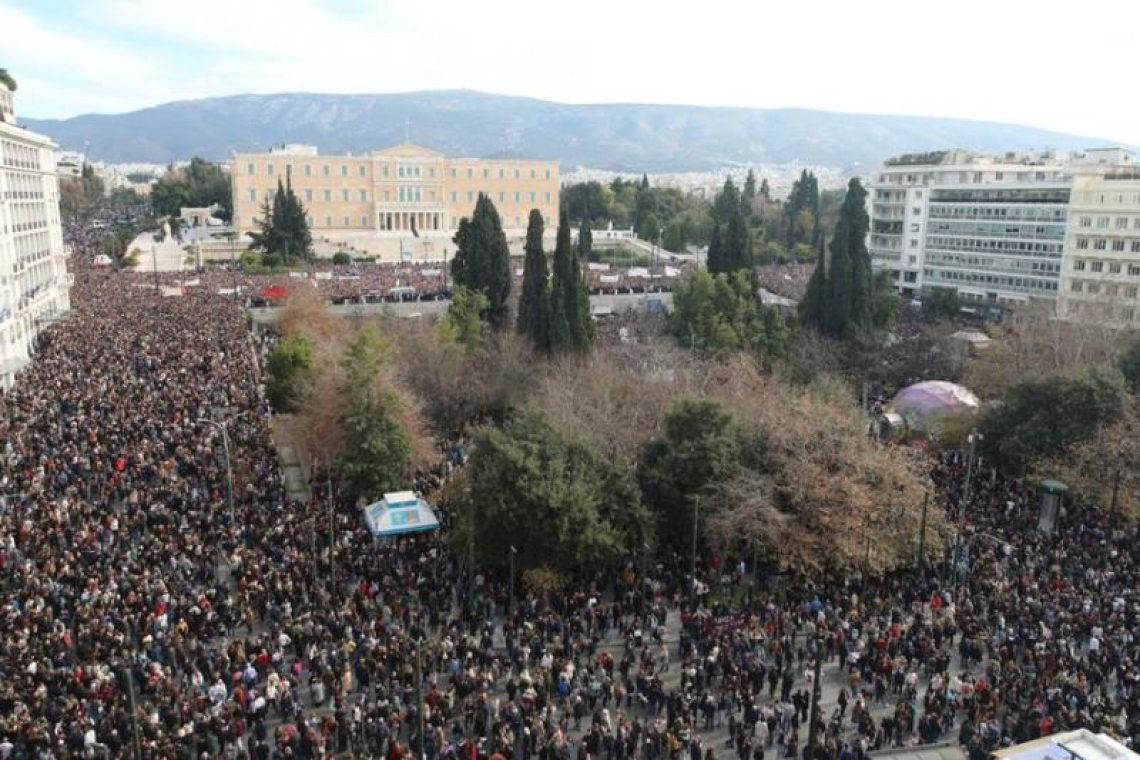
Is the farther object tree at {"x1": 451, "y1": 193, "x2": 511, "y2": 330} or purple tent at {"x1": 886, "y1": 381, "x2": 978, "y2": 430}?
tree at {"x1": 451, "y1": 193, "x2": 511, "y2": 330}

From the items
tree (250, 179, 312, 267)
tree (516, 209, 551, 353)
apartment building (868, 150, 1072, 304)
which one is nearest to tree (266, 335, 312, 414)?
tree (516, 209, 551, 353)

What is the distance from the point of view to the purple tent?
31.5 m

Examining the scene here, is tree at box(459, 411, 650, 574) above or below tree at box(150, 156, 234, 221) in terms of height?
below

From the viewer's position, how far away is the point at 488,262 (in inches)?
1715

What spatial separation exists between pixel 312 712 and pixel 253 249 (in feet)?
221

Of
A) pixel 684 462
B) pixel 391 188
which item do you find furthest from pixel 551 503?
pixel 391 188

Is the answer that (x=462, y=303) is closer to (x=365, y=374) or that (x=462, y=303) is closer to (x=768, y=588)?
(x=365, y=374)

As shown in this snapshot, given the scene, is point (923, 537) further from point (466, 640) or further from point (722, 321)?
point (722, 321)

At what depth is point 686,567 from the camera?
70.6 ft

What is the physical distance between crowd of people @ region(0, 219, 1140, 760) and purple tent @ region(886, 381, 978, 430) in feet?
22.3

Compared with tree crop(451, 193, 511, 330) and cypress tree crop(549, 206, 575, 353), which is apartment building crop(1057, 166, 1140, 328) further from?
tree crop(451, 193, 511, 330)

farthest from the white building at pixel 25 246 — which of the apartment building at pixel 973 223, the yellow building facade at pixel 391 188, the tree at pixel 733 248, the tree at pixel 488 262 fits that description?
the apartment building at pixel 973 223

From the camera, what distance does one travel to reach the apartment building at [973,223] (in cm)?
5538

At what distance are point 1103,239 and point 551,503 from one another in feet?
146
